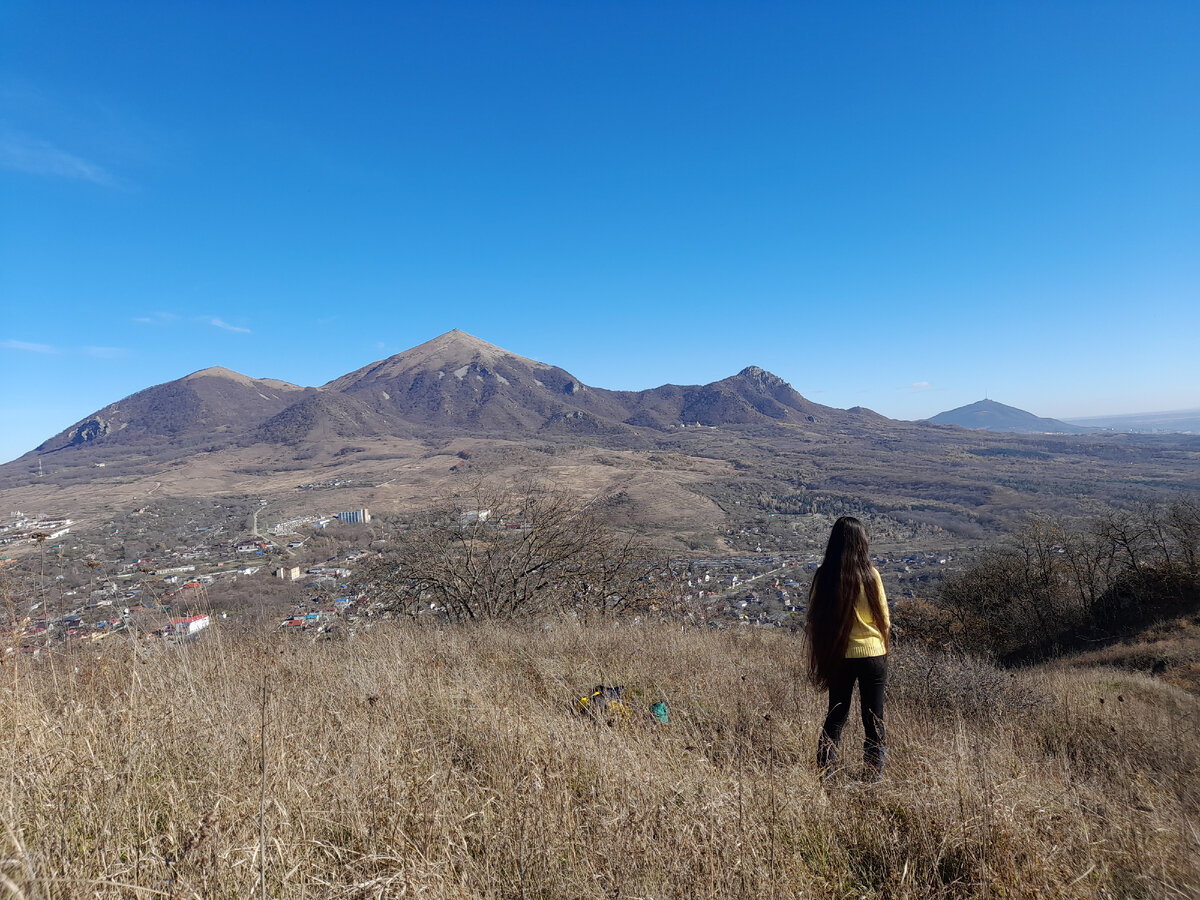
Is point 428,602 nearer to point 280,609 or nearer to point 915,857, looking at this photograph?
point 280,609

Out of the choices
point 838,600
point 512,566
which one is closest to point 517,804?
point 838,600

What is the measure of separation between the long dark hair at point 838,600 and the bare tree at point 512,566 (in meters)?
5.63

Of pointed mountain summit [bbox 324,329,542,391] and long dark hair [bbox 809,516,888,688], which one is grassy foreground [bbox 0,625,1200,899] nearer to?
long dark hair [bbox 809,516,888,688]

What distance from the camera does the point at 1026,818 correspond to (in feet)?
7.34

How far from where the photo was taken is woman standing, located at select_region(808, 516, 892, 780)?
3.10 metres

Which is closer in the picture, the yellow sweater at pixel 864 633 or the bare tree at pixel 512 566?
the yellow sweater at pixel 864 633

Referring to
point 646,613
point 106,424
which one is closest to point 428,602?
point 646,613

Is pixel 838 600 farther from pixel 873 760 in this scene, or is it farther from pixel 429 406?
pixel 429 406

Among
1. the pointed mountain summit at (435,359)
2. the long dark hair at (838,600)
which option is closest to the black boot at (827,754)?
the long dark hair at (838,600)

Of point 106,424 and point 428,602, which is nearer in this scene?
point 428,602

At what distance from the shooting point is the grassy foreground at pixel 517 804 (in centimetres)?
182

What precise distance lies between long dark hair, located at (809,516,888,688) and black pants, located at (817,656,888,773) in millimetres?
77

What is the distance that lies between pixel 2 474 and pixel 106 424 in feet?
150

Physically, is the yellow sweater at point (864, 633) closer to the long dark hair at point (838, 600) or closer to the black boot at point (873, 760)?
the long dark hair at point (838, 600)
